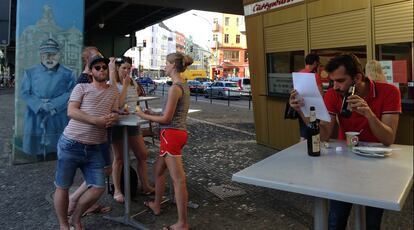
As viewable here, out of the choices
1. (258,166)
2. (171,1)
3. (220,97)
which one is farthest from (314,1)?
(220,97)

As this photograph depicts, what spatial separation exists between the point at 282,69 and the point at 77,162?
4318 mm

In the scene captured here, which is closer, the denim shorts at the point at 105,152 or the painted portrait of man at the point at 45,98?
the denim shorts at the point at 105,152

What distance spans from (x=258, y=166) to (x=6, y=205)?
319 cm

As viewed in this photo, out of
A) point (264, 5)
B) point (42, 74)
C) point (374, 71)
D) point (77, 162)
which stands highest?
point (264, 5)

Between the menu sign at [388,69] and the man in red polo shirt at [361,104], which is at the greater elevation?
the menu sign at [388,69]

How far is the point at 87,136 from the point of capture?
9.87ft

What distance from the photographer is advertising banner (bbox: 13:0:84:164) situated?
594 centimetres

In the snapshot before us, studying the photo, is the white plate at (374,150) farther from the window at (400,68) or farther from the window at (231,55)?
the window at (231,55)

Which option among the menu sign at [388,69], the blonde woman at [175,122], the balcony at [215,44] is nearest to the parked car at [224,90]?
the menu sign at [388,69]

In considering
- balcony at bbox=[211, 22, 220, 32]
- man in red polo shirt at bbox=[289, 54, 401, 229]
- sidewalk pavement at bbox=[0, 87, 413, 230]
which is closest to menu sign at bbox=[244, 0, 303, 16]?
sidewalk pavement at bbox=[0, 87, 413, 230]

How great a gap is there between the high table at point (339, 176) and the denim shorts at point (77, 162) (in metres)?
1.58

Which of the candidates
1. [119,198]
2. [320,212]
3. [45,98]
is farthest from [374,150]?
[45,98]

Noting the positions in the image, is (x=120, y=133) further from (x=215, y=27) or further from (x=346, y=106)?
(x=215, y=27)

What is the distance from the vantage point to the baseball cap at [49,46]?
19.7ft
